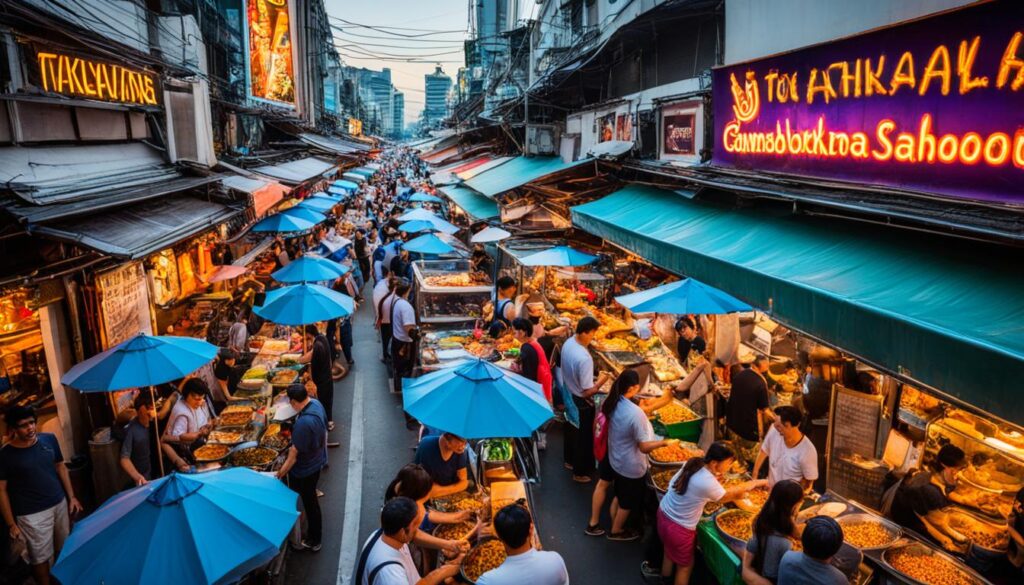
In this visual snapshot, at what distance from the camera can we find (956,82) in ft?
15.8

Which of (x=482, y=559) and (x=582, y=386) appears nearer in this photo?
(x=482, y=559)

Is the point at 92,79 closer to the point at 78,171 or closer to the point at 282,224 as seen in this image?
the point at 78,171

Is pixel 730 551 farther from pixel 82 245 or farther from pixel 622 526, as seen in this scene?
pixel 82 245

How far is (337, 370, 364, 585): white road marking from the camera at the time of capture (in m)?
6.13

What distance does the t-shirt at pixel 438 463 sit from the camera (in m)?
5.48

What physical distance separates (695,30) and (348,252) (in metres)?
12.2

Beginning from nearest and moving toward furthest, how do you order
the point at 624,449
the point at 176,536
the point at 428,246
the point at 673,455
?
the point at 176,536 → the point at 624,449 → the point at 673,455 → the point at 428,246

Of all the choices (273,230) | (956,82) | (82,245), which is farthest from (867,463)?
(273,230)

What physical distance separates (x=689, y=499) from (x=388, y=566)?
2748mm

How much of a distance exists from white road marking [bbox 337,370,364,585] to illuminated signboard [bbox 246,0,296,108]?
1257cm

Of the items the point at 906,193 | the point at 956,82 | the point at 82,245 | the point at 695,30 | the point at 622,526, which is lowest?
the point at 622,526

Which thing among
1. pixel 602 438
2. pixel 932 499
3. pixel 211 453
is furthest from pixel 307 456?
pixel 932 499

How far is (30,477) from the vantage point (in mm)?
5297

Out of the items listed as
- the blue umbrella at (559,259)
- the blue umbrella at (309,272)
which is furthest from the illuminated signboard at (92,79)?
the blue umbrella at (559,259)
